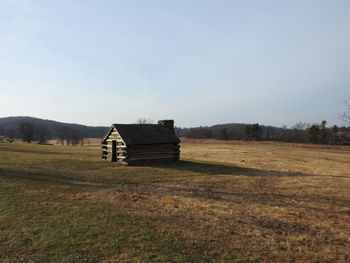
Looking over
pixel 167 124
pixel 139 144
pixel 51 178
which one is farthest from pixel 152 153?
pixel 51 178

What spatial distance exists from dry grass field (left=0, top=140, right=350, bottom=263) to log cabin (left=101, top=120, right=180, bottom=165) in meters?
7.30

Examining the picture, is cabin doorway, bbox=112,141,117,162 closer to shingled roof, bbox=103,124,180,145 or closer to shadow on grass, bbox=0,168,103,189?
shingled roof, bbox=103,124,180,145

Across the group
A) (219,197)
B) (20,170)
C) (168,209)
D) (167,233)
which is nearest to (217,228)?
(167,233)

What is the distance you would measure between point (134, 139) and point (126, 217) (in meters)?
15.6

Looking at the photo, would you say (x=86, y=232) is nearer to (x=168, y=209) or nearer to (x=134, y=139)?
(x=168, y=209)

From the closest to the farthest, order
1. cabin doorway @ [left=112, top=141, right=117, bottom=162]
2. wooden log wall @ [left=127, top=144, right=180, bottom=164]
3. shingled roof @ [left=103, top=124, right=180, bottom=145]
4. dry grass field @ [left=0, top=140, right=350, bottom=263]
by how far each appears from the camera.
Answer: dry grass field @ [left=0, top=140, right=350, bottom=263] < wooden log wall @ [left=127, top=144, right=180, bottom=164] < shingled roof @ [left=103, top=124, right=180, bottom=145] < cabin doorway @ [left=112, top=141, right=117, bottom=162]

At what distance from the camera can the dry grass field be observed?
21.7 ft

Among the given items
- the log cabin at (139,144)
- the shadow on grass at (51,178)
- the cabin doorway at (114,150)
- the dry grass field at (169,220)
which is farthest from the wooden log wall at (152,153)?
the dry grass field at (169,220)

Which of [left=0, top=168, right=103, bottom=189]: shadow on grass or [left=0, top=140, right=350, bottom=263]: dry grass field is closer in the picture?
[left=0, top=140, right=350, bottom=263]: dry grass field

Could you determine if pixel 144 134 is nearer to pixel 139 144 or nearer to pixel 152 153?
pixel 139 144

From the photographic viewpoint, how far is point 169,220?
9.16 meters

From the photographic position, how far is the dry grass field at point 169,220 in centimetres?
661

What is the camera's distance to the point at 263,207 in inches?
448

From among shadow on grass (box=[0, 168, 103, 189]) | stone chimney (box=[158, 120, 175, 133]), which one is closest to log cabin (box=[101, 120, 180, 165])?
stone chimney (box=[158, 120, 175, 133])
